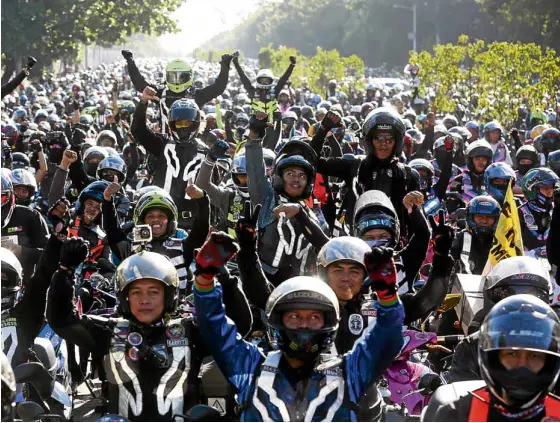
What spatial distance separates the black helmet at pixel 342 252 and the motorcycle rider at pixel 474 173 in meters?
7.65

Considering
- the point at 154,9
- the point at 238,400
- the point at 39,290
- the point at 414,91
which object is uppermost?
the point at 154,9

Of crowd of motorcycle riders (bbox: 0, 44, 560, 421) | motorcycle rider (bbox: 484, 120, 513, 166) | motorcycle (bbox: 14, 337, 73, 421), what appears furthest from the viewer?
motorcycle rider (bbox: 484, 120, 513, 166)

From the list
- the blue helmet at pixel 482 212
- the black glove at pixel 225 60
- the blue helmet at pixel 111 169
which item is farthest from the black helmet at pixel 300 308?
the black glove at pixel 225 60

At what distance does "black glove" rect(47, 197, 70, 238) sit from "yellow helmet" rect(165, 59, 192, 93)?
319 inches

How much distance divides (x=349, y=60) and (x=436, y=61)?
18666 mm

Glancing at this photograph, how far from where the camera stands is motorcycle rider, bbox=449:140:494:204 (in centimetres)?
1452

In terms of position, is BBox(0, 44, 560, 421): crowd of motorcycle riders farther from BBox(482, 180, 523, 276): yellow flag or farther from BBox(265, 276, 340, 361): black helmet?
BBox(482, 180, 523, 276): yellow flag

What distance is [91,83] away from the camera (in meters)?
67.2

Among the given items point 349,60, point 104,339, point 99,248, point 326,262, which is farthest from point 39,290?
point 349,60

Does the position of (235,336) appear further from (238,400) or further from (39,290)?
(39,290)

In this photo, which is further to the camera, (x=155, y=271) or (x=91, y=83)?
(x=91, y=83)

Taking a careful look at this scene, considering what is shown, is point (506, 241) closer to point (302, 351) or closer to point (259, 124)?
point (259, 124)

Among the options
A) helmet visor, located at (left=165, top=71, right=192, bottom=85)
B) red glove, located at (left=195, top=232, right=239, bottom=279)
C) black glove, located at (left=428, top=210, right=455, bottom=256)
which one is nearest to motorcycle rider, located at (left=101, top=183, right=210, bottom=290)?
black glove, located at (left=428, top=210, right=455, bottom=256)

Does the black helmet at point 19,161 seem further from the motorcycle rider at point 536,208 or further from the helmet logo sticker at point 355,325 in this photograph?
the helmet logo sticker at point 355,325
